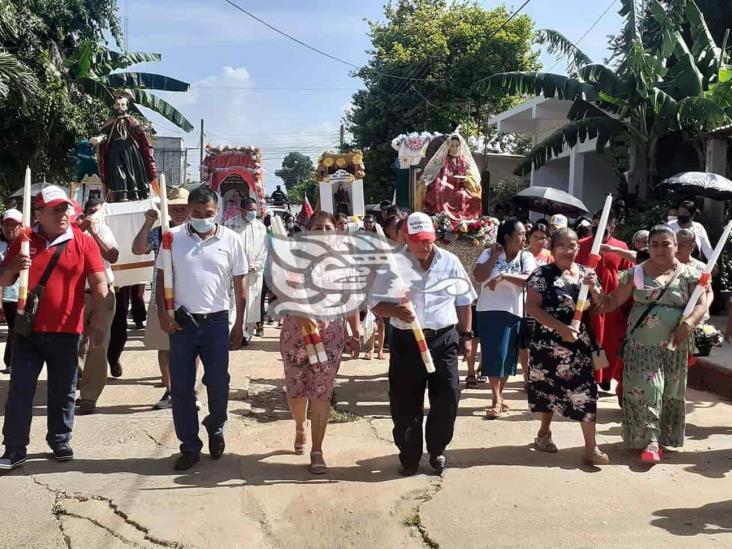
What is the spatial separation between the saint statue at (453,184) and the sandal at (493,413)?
2.94 meters

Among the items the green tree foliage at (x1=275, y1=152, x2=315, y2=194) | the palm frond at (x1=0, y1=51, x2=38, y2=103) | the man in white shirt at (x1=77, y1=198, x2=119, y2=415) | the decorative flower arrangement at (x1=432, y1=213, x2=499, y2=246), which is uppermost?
the green tree foliage at (x1=275, y1=152, x2=315, y2=194)

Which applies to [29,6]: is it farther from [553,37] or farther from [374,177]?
[374,177]

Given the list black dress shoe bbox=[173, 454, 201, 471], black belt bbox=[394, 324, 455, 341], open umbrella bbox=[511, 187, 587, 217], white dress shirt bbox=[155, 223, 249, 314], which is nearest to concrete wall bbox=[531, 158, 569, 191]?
open umbrella bbox=[511, 187, 587, 217]

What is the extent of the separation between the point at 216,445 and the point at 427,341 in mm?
1685

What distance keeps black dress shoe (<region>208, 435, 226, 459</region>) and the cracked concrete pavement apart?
7 centimetres

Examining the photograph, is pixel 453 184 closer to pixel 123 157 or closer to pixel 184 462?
pixel 123 157

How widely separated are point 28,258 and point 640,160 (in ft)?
47.3

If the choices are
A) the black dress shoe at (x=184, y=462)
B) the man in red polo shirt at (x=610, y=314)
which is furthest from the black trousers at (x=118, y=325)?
the man in red polo shirt at (x=610, y=314)

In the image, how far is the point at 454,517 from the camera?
4.25 m

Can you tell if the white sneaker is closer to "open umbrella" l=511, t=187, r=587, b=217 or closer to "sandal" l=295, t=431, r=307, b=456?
"sandal" l=295, t=431, r=307, b=456

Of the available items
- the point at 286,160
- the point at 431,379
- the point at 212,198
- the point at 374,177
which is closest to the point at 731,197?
the point at 431,379

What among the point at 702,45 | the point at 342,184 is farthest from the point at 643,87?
the point at 342,184

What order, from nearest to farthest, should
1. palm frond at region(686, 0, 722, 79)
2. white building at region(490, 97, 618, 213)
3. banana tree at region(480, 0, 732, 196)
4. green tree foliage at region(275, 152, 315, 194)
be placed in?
banana tree at region(480, 0, 732, 196), palm frond at region(686, 0, 722, 79), white building at region(490, 97, 618, 213), green tree foliage at region(275, 152, 315, 194)

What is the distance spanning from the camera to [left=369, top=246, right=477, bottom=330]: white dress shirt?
15.8 feet
